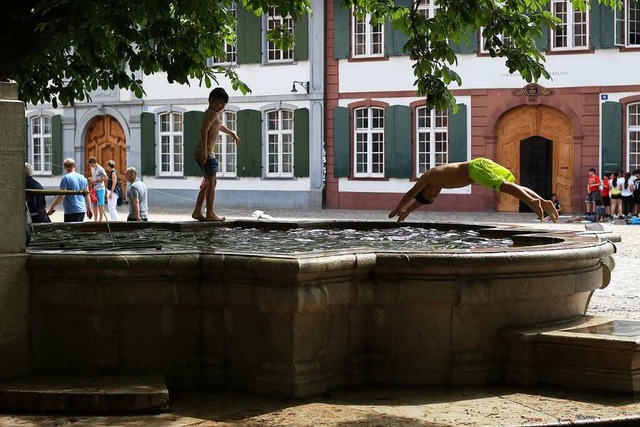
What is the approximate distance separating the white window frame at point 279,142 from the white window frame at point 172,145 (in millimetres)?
3089

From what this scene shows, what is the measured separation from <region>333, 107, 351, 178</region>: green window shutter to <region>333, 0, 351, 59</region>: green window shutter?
155cm

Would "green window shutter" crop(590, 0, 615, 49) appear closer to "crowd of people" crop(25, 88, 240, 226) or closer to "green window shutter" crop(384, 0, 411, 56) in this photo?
"green window shutter" crop(384, 0, 411, 56)

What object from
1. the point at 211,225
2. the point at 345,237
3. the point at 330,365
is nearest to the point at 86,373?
the point at 330,365

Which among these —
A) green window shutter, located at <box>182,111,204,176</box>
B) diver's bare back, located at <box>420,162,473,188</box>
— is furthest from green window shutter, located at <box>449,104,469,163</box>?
diver's bare back, located at <box>420,162,473,188</box>

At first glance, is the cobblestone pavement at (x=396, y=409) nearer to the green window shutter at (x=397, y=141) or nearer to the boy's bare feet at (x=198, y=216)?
the boy's bare feet at (x=198, y=216)

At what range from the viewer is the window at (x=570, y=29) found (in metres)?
32.8

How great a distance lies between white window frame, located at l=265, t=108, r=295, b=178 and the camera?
36.7 m

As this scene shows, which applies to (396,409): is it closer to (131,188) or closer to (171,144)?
(131,188)

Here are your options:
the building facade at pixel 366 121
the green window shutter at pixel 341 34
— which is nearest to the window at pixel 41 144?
the building facade at pixel 366 121

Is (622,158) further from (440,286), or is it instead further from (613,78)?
(440,286)

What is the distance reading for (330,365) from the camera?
8.05 m

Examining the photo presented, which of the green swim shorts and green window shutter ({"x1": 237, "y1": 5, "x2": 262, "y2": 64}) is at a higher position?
green window shutter ({"x1": 237, "y1": 5, "x2": 262, "y2": 64})

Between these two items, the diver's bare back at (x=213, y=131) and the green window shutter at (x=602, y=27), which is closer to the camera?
the diver's bare back at (x=213, y=131)

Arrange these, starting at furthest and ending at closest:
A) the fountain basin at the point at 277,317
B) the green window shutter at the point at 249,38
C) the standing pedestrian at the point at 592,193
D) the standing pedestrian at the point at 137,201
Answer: the green window shutter at the point at 249,38 → the standing pedestrian at the point at 592,193 → the standing pedestrian at the point at 137,201 → the fountain basin at the point at 277,317
